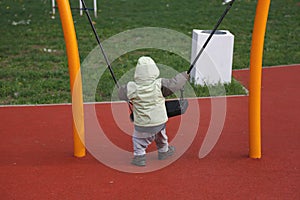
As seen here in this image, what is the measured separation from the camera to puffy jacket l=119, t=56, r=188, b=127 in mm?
4855

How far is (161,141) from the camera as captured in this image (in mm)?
5242

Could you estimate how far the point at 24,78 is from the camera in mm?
8797

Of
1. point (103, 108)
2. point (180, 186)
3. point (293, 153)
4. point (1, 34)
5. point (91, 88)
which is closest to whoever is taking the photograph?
point (180, 186)

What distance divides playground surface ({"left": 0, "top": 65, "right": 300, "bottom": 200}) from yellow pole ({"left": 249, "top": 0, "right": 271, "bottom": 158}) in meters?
0.19

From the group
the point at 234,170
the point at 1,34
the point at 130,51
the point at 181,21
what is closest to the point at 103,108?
the point at 234,170

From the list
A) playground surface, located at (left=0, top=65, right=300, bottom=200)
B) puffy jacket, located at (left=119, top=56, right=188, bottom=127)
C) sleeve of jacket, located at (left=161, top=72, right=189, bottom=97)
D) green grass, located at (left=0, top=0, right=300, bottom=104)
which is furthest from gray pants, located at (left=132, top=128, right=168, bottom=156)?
green grass, located at (left=0, top=0, right=300, bottom=104)

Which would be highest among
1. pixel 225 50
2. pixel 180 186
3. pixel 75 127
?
pixel 225 50

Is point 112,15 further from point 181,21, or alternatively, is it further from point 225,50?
point 225,50

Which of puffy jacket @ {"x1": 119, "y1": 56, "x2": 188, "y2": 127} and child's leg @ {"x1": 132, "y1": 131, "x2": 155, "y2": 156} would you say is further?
child's leg @ {"x1": 132, "y1": 131, "x2": 155, "y2": 156}

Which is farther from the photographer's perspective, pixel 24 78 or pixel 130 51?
pixel 130 51

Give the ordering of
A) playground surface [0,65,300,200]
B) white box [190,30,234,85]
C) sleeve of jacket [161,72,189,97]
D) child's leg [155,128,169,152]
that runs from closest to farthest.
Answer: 1. playground surface [0,65,300,200]
2. sleeve of jacket [161,72,189,97]
3. child's leg [155,128,169,152]
4. white box [190,30,234,85]

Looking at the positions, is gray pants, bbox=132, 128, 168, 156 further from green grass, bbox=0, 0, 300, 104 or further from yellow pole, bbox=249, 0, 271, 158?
green grass, bbox=0, 0, 300, 104

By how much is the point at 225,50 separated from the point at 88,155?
138 inches

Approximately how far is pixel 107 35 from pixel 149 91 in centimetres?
739
